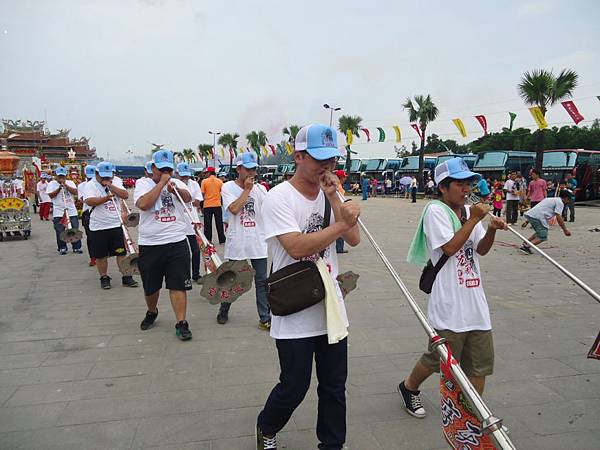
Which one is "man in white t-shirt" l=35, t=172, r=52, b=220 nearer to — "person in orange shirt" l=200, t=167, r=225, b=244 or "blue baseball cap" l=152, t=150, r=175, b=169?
"person in orange shirt" l=200, t=167, r=225, b=244

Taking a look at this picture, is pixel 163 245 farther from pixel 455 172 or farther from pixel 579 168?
pixel 579 168

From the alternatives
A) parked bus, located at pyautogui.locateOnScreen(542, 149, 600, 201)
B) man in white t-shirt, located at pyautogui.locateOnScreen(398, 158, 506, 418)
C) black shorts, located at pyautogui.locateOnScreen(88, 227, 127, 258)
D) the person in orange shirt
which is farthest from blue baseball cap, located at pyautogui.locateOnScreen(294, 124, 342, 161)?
parked bus, located at pyautogui.locateOnScreen(542, 149, 600, 201)

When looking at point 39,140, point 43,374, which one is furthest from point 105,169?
point 39,140

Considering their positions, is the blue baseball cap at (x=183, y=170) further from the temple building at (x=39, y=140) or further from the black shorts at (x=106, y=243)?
the temple building at (x=39, y=140)

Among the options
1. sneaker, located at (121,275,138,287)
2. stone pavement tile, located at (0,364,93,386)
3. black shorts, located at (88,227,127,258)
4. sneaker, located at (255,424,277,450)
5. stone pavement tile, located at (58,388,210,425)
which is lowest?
sneaker, located at (121,275,138,287)

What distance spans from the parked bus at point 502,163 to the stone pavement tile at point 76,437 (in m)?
27.2

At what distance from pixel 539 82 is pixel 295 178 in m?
23.4

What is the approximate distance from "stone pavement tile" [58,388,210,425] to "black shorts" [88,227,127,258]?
353 centimetres

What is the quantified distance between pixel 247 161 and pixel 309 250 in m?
2.72

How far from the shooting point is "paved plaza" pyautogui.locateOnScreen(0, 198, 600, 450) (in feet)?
8.96

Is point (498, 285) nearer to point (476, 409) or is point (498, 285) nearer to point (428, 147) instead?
point (476, 409)

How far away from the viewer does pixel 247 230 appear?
14.9 feet

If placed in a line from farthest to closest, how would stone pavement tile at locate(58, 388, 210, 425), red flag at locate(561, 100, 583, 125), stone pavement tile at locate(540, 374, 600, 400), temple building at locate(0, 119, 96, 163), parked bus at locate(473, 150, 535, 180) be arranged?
temple building at locate(0, 119, 96, 163) → parked bus at locate(473, 150, 535, 180) → red flag at locate(561, 100, 583, 125) → stone pavement tile at locate(540, 374, 600, 400) → stone pavement tile at locate(58, 388, 210, 425)

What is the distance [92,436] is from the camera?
8.93ft
